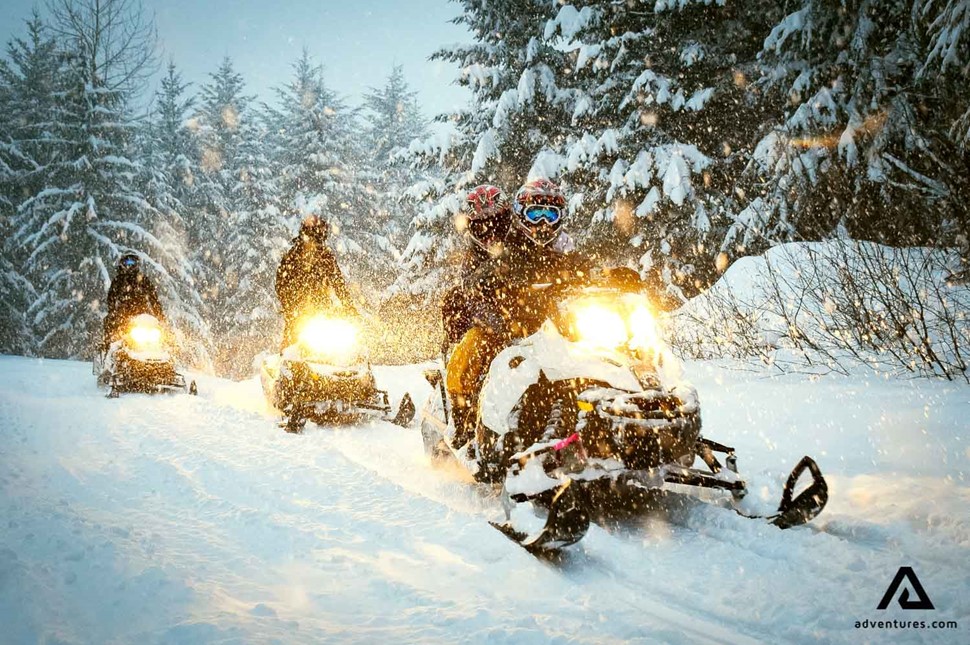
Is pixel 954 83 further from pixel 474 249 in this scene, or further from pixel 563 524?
pixel 563 524

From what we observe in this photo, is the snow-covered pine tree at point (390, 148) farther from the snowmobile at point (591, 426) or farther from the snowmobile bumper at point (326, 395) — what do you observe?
the snowmobile at point (591, 426)

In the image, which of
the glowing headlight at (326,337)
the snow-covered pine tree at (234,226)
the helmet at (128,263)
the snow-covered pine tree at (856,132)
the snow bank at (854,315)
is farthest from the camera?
the snow-covered pine tree at (234,226)

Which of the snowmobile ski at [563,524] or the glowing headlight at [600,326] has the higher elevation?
the glowing headlight at [600,326]

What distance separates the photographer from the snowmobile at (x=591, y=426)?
3.09 metres

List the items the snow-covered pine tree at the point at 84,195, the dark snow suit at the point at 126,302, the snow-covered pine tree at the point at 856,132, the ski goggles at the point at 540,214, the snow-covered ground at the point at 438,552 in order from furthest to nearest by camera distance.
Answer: the snow-covered pine tree at the point at 84,195, the dark snow suit at the point at 126,302, the snow-covered pine tree at the point at 856,132, the ski goggles at the point at 540,214, the snow-covered ground at the point at 438,552

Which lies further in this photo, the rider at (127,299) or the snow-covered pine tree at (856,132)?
the rider at (127,299)

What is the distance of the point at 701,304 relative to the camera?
9.11 m

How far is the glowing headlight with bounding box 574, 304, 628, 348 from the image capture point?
3688mm

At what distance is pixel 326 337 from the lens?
735 cm

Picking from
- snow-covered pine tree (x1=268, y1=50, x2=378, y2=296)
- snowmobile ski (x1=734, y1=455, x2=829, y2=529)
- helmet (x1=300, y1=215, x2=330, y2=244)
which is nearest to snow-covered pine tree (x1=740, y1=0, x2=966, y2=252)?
snowmobile ski (x1=734, y1=455, x2=829, y2=529)

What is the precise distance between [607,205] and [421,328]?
10571 millimetres

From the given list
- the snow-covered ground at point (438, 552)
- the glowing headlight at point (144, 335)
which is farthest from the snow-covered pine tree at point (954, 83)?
the glowing headlight at point (144, 335)

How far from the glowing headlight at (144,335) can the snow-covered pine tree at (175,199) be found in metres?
11.0

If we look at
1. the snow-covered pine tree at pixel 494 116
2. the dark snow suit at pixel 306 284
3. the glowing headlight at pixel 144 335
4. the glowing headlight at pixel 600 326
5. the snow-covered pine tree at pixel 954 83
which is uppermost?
the snow-covered pine tree at pixel 494 116
